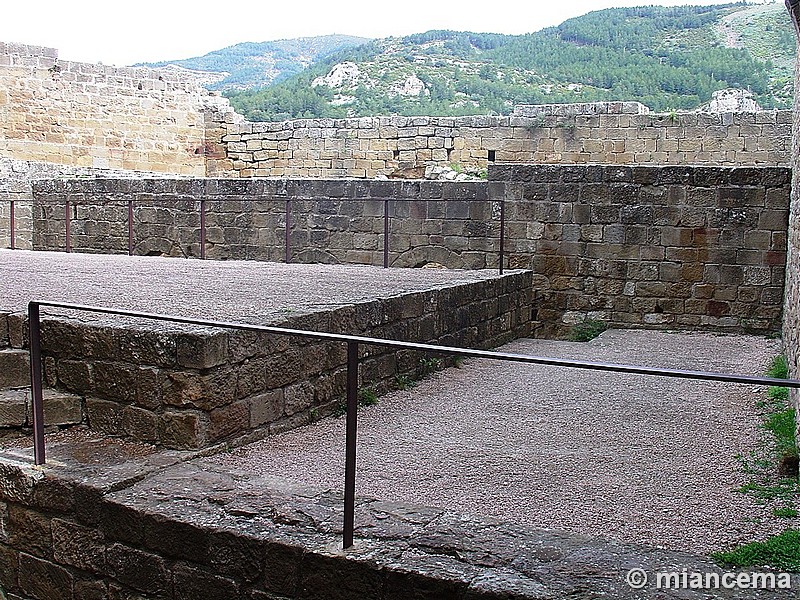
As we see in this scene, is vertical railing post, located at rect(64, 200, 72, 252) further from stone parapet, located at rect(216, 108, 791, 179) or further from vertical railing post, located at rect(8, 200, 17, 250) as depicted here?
stone parapet, located at rect(216, 108, 791, 179)

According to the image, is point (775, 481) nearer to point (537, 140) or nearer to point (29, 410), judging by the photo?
point (29, 410)

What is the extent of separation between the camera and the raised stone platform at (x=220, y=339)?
427cm

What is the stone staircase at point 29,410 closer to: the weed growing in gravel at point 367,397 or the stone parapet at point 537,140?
the weed growing in gravel at point 367,397

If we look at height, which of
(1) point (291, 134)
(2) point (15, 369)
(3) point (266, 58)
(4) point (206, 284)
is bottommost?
(2) point (15, 369)

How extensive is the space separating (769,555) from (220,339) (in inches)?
102

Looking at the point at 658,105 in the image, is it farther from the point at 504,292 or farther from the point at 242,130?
the point at 504,292

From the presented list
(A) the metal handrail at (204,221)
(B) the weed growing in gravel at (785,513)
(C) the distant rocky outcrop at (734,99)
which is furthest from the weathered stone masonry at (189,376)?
(C) the distant rocky outcrop at (734,99)

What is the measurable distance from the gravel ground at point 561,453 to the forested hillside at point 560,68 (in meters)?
27.5

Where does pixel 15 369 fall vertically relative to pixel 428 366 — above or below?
above

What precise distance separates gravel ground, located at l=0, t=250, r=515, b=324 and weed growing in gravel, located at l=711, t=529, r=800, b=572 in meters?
2.83

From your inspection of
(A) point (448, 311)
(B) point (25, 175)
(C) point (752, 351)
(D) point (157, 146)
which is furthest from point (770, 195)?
(D) point (157, 146)

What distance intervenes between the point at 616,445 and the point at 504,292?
12.9 ft

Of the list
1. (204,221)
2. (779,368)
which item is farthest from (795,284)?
(204,221)

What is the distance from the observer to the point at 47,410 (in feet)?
14.7
